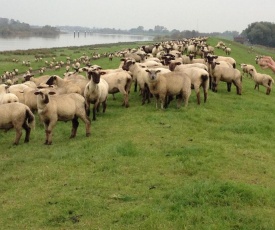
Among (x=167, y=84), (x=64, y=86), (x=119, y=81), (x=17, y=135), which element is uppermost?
(x=167, y=84)

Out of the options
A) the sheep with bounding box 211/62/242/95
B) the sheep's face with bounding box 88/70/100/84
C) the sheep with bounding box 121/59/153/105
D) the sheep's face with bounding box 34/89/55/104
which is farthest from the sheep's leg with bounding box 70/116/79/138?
the sheep with bounding box 211/62/242/95

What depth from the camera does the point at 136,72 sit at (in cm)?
1727

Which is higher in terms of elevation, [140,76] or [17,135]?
[140,76]

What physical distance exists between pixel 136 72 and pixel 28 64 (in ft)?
77.6

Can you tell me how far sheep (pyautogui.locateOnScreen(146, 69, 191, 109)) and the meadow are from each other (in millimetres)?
798

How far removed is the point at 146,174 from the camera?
8.42m

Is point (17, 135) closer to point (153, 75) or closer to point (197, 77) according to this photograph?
point (153, 75)

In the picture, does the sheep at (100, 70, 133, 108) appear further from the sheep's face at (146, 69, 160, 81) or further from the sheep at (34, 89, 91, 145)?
the sheep at (34, 89, 91, 145)

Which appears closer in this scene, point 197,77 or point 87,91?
point 87,91

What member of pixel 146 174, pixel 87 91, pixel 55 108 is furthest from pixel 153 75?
pixel 146 174

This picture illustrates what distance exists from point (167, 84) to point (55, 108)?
16.1ft

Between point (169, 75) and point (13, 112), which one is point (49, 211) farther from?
point (169, 75)

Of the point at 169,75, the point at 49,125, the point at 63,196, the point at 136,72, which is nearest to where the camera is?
the point at 63,196

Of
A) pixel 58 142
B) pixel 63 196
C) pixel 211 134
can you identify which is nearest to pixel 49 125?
pixel 58 142
